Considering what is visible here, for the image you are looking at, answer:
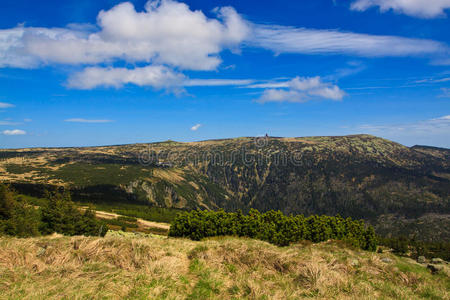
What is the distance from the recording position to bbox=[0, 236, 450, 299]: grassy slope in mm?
11273

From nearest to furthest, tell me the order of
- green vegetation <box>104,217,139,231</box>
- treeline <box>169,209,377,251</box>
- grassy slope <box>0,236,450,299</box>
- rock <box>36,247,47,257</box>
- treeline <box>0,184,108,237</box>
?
grassy slope <box>0,236,450,299</box> → rock <box>36,247,47,257</box> → treeline <box>0,184,108,237</box> → treeline <box>169,209,377,251</box> → green vegetation <box>104,217,139,231</box>

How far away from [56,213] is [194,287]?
52645 millimetres

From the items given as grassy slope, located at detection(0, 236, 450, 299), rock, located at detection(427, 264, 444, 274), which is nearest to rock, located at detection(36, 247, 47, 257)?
grassy slope, located at detection(0, 236, 450, 299)

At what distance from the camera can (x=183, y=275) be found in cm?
1363

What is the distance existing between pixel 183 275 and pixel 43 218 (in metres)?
55.8

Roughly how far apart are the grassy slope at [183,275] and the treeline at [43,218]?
28.1m

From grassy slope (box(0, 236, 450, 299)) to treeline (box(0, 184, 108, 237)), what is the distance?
2812cm

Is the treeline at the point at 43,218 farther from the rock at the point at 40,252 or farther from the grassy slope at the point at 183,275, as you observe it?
the grassy slope at the point at 183,275

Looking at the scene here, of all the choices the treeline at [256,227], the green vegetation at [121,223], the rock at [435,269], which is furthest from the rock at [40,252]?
the green vegetation at [121,223]

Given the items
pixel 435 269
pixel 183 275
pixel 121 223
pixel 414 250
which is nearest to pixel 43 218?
pixel 183 275

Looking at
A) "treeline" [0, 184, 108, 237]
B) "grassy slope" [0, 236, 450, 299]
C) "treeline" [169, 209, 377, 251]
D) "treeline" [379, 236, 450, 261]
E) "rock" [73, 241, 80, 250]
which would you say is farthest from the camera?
"treeline" [379, 236, 450, 261]

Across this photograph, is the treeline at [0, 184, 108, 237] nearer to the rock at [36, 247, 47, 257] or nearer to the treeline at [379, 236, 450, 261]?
the rock at [36, 247, 47, 257]

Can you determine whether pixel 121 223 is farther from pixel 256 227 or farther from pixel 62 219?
pixel 256 227

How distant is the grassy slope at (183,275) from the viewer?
11273 millimetres
